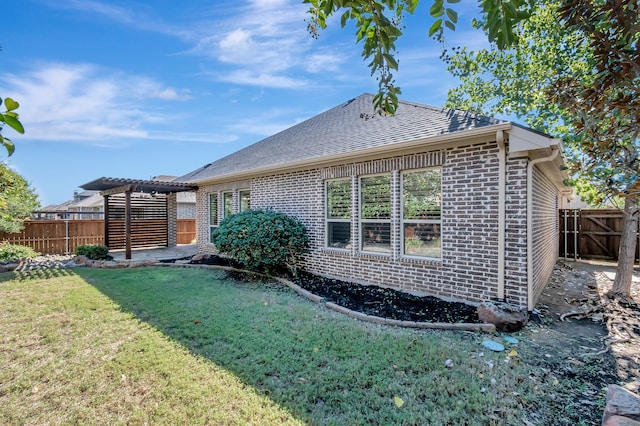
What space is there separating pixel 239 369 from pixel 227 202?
28.4 feet

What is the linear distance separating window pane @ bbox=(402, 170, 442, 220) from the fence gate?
973 centimetres

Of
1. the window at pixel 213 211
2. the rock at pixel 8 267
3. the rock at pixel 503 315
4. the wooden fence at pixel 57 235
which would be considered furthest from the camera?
the wooden fence at pixel 57 235

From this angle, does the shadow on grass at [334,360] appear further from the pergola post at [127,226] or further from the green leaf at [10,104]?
the pergola post at [127,226]

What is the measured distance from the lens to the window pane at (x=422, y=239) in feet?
19.4

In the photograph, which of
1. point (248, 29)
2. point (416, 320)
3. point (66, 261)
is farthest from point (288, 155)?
point (66, 261)

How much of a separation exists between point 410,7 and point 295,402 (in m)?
3.32

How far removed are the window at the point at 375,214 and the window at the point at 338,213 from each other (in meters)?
0.41

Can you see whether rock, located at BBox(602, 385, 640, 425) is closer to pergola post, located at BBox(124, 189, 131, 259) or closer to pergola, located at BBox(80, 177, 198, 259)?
pergola, located at BBox(80, 177, 198, 259)

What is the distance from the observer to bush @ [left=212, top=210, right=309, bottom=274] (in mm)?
7461

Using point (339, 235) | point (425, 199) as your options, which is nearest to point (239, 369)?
point (425, 199)

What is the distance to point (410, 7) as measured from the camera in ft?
6.54

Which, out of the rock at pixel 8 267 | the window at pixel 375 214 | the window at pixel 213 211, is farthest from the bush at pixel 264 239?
the rock at pixel 8 267

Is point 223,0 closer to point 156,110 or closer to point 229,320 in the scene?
point 229,320

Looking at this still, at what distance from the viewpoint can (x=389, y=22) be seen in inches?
83.9
